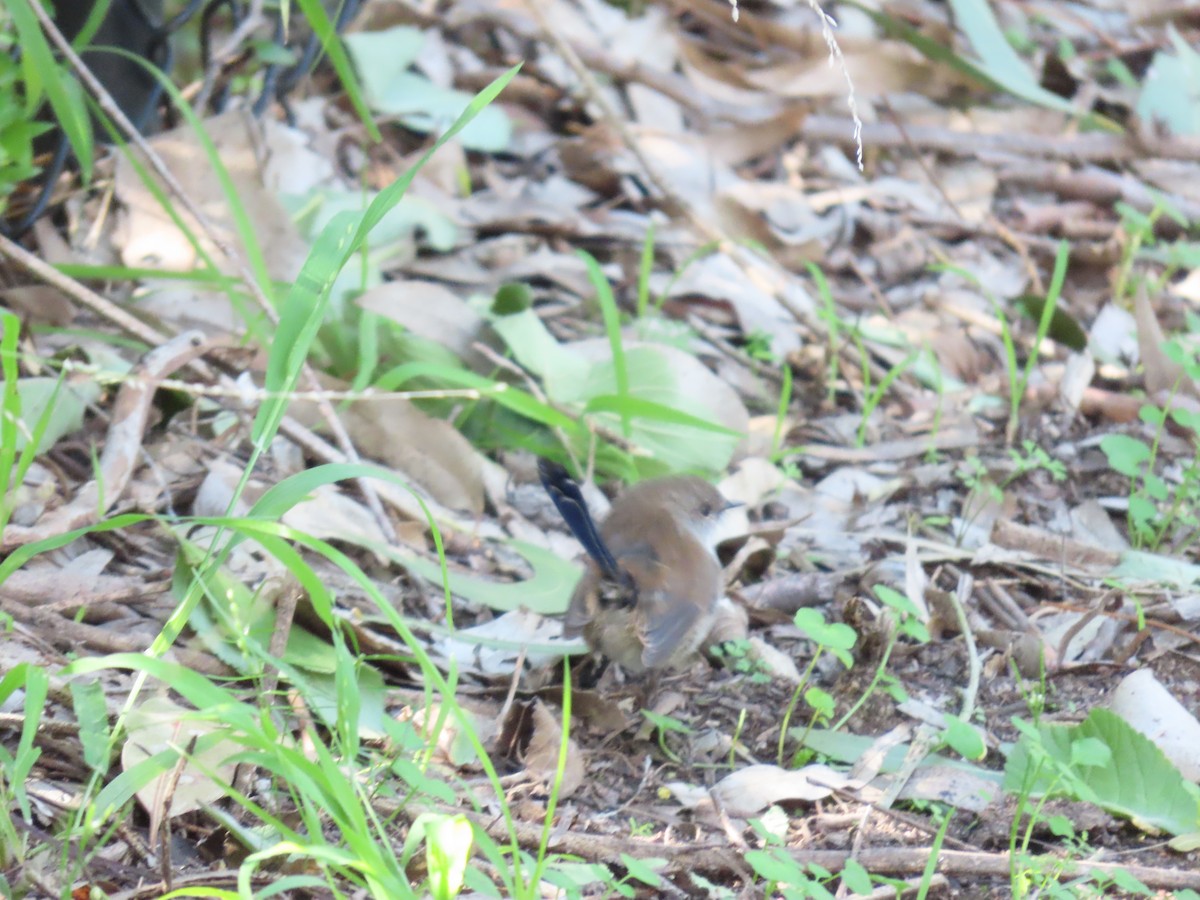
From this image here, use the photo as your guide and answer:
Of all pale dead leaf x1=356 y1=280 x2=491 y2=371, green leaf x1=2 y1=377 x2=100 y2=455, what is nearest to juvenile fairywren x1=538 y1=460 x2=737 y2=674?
pale dead leaf x1=356 y1=280 x2=491 y2=371


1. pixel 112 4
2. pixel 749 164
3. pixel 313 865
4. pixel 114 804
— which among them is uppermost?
pixel 112 4

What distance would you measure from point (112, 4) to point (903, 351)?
3.03 metres

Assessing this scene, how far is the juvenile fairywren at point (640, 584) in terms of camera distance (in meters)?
3.13

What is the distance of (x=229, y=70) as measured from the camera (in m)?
4.73

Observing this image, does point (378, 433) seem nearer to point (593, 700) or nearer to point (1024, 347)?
point (593, 700)

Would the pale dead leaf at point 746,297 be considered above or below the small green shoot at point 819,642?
below

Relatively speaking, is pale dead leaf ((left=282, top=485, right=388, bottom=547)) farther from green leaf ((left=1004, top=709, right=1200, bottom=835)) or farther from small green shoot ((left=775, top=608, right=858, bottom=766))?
green leaf ((left=1004, top=709, right=1200, bottom=835))

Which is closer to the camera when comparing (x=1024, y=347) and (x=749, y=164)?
(x=1024, y=347)

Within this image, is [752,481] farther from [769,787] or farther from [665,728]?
[769,787]

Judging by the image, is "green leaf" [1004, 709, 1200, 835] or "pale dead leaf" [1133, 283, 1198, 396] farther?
"pale dead leaf" [1133, 283, 1198, 396]

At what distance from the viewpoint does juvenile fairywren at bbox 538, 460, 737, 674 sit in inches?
123

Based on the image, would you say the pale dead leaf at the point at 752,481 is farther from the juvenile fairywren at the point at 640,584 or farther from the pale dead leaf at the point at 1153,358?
the pale dead leaf at the point at 1153,358

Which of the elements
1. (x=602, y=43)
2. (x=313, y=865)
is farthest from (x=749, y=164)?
(x=313, y=865)

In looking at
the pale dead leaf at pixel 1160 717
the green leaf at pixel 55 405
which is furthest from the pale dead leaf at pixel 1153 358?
the green leaf at pixel 55 405
